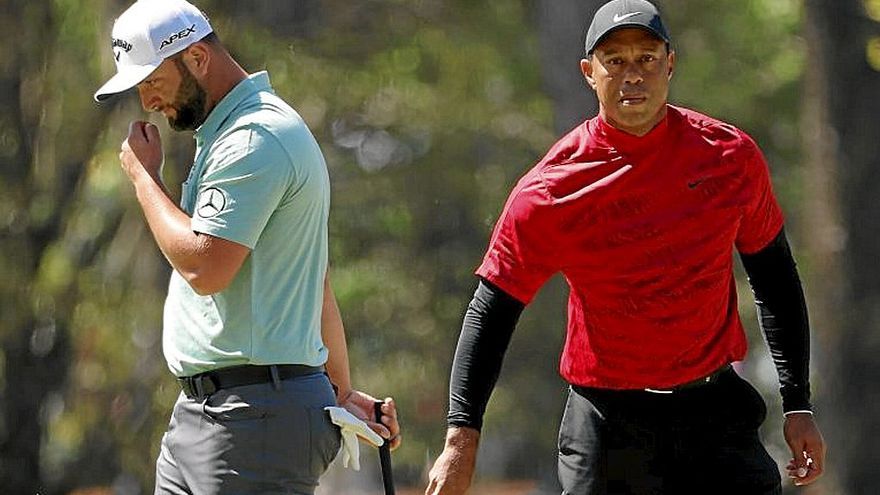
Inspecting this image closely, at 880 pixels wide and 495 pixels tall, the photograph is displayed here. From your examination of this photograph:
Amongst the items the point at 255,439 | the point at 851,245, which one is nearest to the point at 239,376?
the point at 255,439

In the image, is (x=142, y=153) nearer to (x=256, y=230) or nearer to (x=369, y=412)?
(x=256, y=230)

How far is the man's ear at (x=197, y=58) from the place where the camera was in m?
5.57

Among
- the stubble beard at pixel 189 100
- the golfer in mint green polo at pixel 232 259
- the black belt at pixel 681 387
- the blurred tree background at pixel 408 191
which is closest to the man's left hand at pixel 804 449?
the black belt at pixel 681 387

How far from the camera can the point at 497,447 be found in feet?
95.6

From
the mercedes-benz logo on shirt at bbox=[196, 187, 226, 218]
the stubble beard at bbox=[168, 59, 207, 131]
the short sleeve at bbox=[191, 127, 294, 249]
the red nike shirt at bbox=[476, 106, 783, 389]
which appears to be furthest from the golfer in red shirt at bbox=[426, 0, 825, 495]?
the stubble beard at bbox=[168, 59, 207, 131]

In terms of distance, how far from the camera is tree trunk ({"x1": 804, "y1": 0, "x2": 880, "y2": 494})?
50.3ft

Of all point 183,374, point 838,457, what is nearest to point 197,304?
point 183,374

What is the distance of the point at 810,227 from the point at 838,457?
1.88 metres

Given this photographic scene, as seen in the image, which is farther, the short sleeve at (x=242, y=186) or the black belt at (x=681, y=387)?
the black belt at (x=681, y=387)

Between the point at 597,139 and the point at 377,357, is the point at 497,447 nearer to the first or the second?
the point at 377,357

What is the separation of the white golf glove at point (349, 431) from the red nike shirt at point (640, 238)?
516mm

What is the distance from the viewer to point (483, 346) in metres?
5.66

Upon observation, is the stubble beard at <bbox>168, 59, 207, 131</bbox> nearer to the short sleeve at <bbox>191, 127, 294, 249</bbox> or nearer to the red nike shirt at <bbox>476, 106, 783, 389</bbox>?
the short sleeve at <bbox>191, 127, 294, 249</bbox>

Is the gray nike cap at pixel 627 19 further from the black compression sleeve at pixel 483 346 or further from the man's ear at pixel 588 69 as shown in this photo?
the black compression sleeve at pixel 483 346
